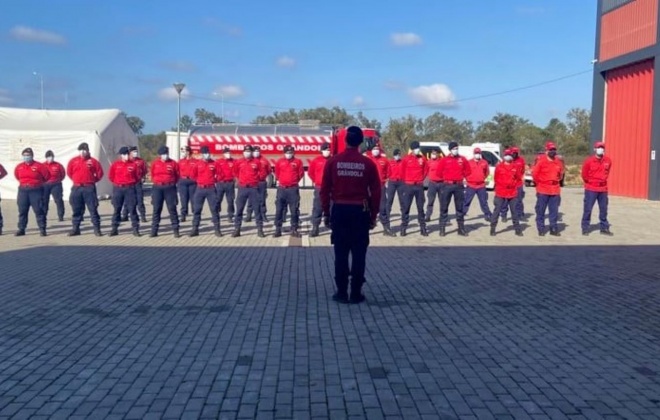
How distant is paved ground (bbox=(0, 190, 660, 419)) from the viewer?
16.7 feet

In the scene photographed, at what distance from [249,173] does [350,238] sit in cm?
711

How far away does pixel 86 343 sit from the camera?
6.62 metres

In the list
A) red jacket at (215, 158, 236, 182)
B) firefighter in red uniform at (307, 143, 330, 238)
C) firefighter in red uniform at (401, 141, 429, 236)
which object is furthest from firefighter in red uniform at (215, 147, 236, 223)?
firefighter in red uniform at (401, 141, 429, 236)

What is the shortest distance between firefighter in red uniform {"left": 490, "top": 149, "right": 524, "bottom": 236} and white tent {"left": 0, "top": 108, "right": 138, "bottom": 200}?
15.0 m

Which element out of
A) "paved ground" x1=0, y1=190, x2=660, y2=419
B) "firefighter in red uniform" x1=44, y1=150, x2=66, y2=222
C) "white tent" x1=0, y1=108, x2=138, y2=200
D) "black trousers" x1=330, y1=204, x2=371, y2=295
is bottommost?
"paved ground" x1=0, y1=190, x2=660, y2=419

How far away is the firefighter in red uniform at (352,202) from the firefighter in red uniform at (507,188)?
7941 millimetres

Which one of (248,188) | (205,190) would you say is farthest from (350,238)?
(205,190)

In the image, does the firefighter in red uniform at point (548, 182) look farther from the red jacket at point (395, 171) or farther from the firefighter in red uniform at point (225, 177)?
the firefighter in red uniform at point (225, 177)

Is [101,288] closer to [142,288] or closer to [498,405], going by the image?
[142,288]

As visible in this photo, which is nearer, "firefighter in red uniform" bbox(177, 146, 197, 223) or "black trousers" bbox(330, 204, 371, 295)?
"black trousers" bbox(330, 204, 371, 295)

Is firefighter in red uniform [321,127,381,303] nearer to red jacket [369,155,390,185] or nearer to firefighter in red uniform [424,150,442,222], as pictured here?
firefighter in red uniform [424,150,442,222]

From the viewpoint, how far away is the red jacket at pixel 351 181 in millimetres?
8258

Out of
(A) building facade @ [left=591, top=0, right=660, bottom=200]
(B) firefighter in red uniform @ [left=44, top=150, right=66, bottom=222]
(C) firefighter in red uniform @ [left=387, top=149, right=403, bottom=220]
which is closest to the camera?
(C) firefighter in red uniform @ [left=387, top=149, right=403, bottom=220]

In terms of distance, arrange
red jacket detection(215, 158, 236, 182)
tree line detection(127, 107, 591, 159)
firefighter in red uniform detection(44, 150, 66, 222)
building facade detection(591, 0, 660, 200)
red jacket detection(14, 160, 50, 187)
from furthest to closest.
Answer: tree line detection(127, 107, 591, 159)
building facade detection(591, 0, 660, 200)
firefighter in red uniform detection(44, 150, 66, 222)
red jacket detection(215, 158, 236, 182)
red jacket detection(14, 160, 50, 187)
